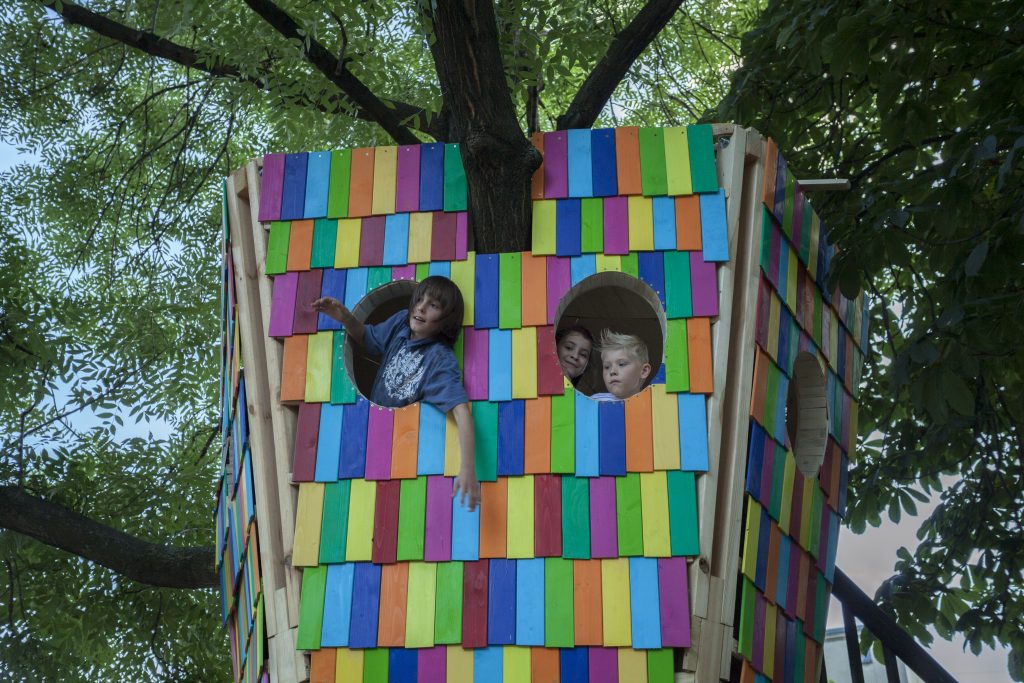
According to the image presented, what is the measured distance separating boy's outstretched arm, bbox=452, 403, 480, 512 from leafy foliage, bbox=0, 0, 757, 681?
270 centimetres

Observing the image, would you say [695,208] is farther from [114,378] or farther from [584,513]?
[114,378]

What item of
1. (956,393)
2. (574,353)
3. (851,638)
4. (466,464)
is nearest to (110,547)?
(574,353)

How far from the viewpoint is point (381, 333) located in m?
5.49

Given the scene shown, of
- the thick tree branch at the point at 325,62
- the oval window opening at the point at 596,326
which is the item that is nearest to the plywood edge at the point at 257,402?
the oval window opening at the point at 596,326

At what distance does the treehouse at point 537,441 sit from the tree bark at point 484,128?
0.10 meters

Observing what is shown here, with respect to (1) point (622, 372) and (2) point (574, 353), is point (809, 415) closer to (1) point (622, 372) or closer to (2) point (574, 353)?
(1) point (622, 372)

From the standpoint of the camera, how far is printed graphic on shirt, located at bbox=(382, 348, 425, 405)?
5.28 meters

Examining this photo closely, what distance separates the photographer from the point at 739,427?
519 cm

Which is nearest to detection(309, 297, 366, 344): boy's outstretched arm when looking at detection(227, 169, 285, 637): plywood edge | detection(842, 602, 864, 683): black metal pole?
detection(227, 169, 285, 637): plywood edge

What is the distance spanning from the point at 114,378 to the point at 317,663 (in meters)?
5.31

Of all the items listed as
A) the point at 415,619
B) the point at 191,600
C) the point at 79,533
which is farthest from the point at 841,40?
the point at 191,600

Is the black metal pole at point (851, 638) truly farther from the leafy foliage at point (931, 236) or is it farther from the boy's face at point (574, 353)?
the boy's face at point (574, 353)

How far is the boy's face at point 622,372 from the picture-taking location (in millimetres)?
5805

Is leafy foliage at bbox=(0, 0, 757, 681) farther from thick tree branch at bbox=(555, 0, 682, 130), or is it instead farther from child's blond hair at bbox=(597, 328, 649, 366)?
child's blond hair at bbox=(597, 328, 649, 366)
